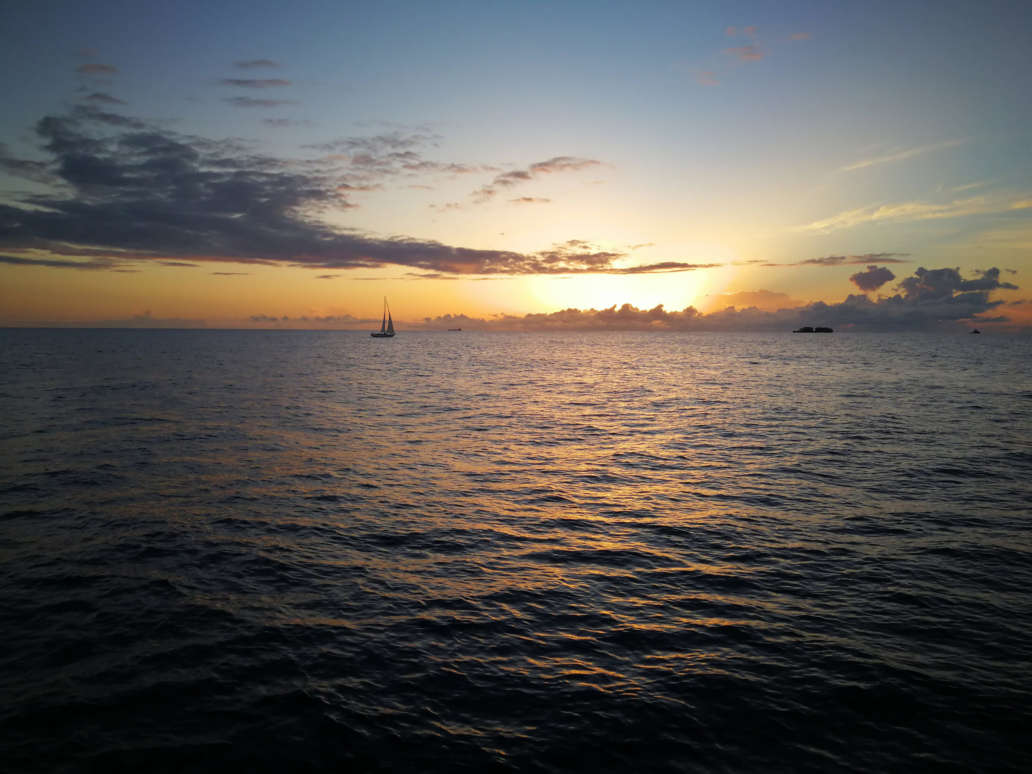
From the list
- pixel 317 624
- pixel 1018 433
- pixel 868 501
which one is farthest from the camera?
pixel 1018 433

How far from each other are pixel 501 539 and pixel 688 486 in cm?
1286

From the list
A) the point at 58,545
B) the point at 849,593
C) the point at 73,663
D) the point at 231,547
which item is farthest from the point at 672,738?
the point at 58,545

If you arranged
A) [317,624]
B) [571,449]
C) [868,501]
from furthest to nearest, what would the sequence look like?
[571,449] < [868,501] < [317,624]

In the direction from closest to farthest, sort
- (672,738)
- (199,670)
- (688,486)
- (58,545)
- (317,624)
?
(672,738), (199,670), (317,624), (58,545), (688,486)

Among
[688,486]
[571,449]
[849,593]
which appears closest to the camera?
[849,593]

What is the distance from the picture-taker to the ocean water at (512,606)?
11508 mm

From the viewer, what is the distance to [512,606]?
1709cm

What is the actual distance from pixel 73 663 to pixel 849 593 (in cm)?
2237

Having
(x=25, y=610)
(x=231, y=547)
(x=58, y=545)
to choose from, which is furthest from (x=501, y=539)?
(x=58, y=545)

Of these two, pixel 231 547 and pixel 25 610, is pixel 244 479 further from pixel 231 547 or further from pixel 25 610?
pixel 25 610

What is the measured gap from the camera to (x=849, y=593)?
17.8 meters

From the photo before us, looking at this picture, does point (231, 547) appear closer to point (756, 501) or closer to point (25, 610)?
point (25, 610)

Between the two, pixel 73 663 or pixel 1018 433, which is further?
pixel 1018 433

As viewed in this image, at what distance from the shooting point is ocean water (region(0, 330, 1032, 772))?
37.8 ft
